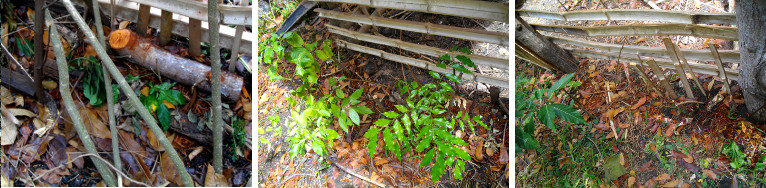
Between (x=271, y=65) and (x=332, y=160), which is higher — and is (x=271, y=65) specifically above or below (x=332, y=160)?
above

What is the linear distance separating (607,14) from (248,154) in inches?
54.9

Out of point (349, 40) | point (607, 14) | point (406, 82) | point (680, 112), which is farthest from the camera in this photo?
point (349, 40)

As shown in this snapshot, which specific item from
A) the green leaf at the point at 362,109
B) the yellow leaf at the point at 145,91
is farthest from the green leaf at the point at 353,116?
the yellow leaf at the point at 145,91

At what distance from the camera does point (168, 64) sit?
1609mm

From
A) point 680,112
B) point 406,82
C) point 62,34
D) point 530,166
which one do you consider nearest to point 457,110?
point 406,82

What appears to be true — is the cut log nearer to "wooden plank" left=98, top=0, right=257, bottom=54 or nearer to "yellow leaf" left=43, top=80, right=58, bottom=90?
"wooden plank" left=98, top=0, right=257, bottom=54

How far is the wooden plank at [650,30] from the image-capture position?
1302 millimetres

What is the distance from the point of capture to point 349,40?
5.77 ft

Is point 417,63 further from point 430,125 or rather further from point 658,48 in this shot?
point 658,48

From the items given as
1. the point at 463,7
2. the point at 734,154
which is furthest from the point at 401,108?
the point at 734,154

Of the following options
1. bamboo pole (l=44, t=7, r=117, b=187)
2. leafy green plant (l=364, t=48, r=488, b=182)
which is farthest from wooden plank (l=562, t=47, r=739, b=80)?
bamboo pole (l=44, t=7, r=117, b=187)

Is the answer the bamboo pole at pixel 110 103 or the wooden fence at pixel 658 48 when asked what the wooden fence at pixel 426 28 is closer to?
the wooden fence at pixel 658 48

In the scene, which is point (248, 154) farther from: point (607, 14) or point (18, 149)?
point (607, 14)

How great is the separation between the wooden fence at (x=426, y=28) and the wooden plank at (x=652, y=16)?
160 millimetres
